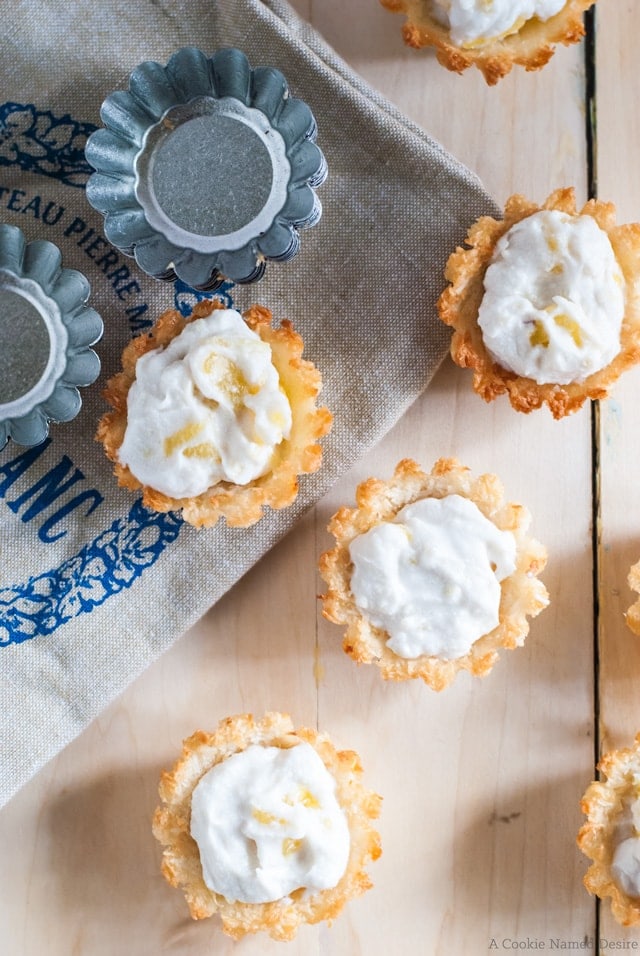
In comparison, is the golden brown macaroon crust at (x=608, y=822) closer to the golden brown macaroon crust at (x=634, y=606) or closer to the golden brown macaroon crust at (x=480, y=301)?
the golden brown macaroon crust at (x=634, y=606)

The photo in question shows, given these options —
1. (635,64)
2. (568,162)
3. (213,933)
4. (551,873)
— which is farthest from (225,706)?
(635,64)

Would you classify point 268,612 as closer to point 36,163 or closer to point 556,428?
point 556,428

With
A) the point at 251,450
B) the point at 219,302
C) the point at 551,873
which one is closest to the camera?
the point at 251,450

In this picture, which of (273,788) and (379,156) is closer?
(273,788)

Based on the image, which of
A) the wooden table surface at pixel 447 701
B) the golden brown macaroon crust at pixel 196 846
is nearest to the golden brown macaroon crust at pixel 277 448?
the wooden table surface at pixel 447 701

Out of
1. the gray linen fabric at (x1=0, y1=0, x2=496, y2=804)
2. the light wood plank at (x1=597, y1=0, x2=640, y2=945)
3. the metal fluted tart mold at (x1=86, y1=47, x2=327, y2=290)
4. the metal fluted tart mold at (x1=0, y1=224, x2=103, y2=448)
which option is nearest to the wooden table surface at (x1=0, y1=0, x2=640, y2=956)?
the light wood plank at (x1=597, y1=0, x2=640, y2=945)
